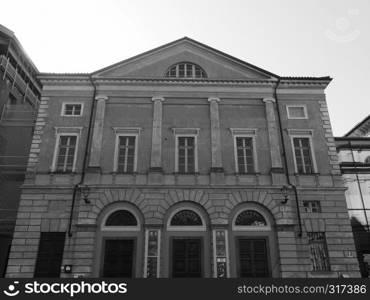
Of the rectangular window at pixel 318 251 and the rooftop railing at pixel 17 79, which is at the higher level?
the rooftop railing at pixel 17 79

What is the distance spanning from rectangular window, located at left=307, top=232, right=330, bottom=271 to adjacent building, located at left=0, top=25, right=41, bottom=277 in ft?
58.0

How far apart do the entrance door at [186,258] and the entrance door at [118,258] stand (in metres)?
2.34

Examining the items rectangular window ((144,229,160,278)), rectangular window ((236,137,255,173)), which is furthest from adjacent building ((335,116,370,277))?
rectangular window ((144,229,160,278))

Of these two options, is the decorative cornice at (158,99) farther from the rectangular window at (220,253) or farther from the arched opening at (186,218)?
the rectangular window at (220,253)

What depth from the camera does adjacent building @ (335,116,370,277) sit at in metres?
20.5

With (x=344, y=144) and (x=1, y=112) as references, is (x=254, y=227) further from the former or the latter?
Answer: (x=1, y=112)

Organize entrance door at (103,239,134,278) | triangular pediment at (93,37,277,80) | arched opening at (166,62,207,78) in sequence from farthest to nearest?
arched opening at (166,62,207,78) → triangular pediment at (93,37,277,80) → entrance door at (103,239,134,278)

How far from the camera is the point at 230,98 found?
2178cm

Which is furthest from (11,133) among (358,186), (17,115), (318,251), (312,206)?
(358,186)

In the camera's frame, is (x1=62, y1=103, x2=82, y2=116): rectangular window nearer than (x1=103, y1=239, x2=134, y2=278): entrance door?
No

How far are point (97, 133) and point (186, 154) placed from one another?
564 cm

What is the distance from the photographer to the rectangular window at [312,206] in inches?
745

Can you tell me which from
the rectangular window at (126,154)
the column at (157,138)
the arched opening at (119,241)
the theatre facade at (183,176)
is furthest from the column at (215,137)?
the arched opening at (119,241)

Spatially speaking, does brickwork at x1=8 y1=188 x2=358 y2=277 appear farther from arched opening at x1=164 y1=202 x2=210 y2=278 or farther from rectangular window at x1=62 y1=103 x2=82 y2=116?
rectangular window at x1=62 y1=103 x2=82 y2=116
